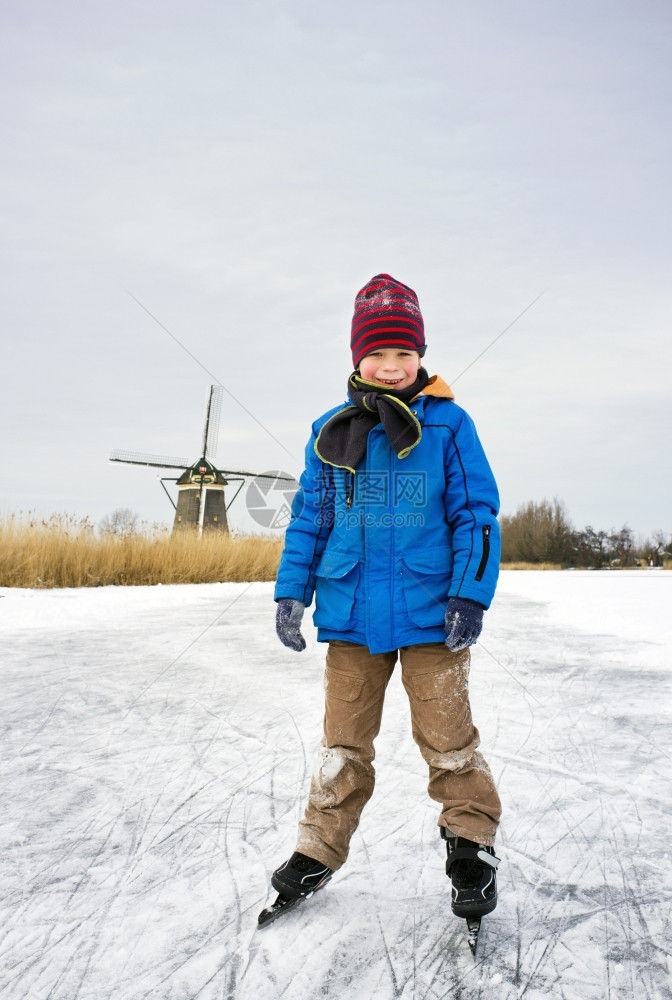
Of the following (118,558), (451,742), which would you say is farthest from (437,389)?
(118,558)

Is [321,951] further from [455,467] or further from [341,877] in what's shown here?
[455,467]

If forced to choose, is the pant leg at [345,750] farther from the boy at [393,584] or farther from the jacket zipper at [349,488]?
the jacket zipper at [349,488]

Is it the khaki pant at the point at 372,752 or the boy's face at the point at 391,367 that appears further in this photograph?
the boy's face at the point at 391,367

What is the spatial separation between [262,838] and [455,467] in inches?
43.1

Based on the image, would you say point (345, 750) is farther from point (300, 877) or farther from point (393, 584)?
point (393, 584)

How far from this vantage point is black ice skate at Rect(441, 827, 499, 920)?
1.27 meters

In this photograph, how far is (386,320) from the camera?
1.65 meters

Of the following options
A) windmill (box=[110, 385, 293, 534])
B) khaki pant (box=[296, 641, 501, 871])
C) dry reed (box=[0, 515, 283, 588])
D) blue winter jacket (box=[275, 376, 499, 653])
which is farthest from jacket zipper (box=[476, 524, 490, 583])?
windmill (box=[110, 385, 293, 534])

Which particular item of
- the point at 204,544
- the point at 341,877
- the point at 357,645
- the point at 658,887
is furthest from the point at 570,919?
the point at 204,544

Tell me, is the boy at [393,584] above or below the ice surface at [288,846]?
above

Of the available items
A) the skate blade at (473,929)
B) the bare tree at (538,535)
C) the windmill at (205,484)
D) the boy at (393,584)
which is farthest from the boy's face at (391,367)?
the bare tree at (538,535)

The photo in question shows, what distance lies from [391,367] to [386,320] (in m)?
0.12

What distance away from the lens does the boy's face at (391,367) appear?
1635mm

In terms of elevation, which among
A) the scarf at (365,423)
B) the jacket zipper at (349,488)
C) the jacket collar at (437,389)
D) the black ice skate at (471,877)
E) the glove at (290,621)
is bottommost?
the black ice skate at (471,877)
